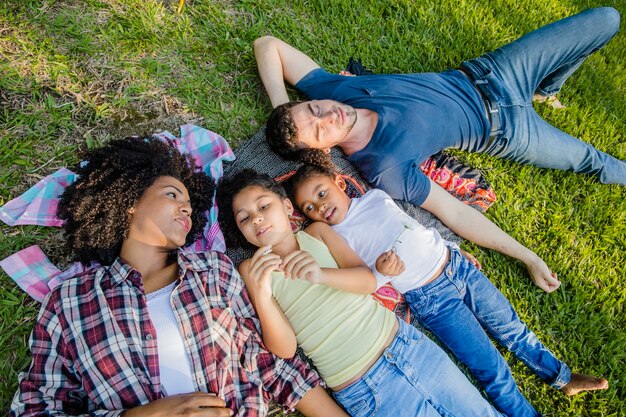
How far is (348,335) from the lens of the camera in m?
2.78

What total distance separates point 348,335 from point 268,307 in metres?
0.57

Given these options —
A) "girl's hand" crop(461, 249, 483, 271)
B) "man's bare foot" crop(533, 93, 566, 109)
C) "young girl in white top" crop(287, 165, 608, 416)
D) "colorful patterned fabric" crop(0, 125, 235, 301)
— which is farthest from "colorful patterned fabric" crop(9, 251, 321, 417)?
"man's bare foot" crop(533, 93, 566, 109)

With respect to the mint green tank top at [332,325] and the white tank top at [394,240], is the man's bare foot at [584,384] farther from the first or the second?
the mint green tank top at [332,325]

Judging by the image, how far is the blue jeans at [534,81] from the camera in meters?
3.70

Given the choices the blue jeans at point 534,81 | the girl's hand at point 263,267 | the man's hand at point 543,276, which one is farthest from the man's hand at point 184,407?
the blue jeans at point 534,81

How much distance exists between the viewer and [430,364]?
281 centimetres

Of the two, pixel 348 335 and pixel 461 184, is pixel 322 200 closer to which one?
pixel 348 335

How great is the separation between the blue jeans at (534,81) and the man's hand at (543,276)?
94cm

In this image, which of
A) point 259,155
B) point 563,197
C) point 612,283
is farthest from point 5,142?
point 612,283

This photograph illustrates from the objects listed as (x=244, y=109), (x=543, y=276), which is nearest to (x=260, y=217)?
(x=244, y=109)

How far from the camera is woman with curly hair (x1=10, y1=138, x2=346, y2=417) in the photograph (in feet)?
7.67

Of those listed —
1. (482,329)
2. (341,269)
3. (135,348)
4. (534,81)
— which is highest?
(534,81)

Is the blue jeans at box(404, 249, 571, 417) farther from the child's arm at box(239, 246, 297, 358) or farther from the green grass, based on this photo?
the child's arm at box(239, 246, 297, 358)

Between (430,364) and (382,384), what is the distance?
345mm
